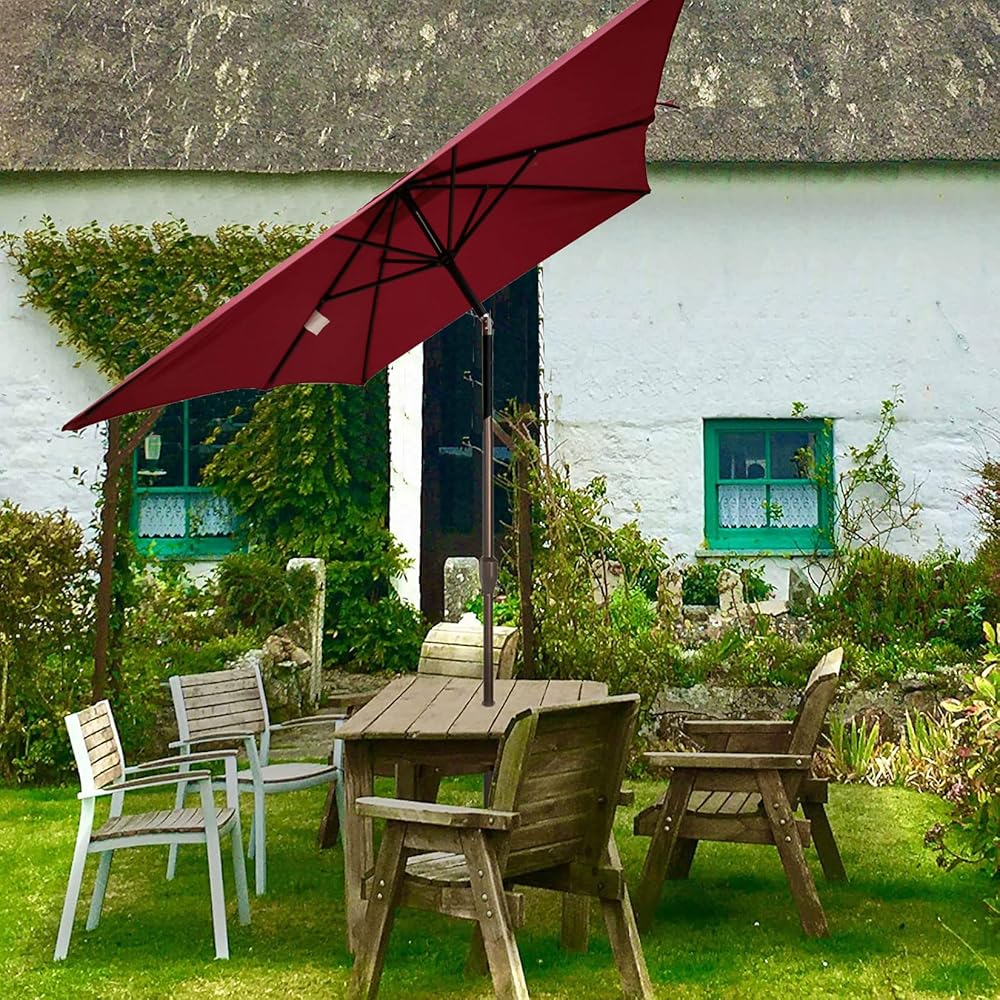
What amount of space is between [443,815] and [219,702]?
260 centimetres

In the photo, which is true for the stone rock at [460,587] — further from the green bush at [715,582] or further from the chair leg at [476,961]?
the chair leg at [476,961]

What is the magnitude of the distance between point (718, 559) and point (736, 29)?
4.70 metres

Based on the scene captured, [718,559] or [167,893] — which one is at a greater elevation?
[718,559]

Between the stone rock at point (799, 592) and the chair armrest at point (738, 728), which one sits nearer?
the chair armrest at point (738, 728)

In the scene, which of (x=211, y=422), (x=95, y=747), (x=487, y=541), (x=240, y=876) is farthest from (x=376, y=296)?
(x=211, y=422)

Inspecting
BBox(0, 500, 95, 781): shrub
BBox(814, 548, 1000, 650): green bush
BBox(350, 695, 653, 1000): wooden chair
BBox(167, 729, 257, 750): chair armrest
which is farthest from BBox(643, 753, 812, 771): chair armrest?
BBox(814, 548, 1000, 650): green bush

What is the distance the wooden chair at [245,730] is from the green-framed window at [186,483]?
17.7ft

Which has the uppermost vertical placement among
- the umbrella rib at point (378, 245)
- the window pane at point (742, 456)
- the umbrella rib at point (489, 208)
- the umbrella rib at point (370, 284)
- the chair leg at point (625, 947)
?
the umbrella rib at point (489, 208)

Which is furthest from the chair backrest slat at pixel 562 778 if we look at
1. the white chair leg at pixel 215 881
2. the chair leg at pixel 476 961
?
the white chair leg at pixel 215 881

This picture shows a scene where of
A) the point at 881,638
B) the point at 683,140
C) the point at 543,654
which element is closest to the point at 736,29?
the point at 683,140

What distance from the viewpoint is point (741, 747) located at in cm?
605

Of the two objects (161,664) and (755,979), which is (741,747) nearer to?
(755,979)

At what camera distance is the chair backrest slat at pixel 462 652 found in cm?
737

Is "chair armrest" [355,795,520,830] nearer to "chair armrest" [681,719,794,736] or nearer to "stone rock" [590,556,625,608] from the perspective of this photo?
"chair armrest" [681,719,794,736]
